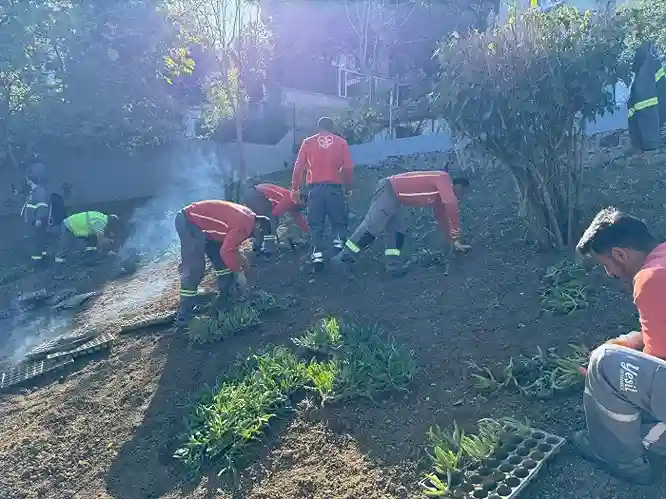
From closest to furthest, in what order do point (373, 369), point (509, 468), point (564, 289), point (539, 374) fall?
1. point (509, 468)
2. point (539, 374)
3. point (373, 369)
4. point (564, 289)

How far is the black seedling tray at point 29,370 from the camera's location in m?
6.84

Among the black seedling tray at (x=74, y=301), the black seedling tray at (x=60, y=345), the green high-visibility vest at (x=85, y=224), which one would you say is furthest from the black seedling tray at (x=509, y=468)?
the green high-visibility vest at (x=85, y=224)

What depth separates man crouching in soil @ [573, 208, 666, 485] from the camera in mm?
3061

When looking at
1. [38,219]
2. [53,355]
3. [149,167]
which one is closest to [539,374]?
[53,355]

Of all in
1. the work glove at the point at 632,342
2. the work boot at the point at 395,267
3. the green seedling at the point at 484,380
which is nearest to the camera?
the work glove at the point at 632,342

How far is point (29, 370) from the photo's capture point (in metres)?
7.07

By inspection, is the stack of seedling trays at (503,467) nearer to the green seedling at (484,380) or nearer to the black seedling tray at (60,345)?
the green seedling at (484,380)

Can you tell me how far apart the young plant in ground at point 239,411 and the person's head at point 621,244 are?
2675mm

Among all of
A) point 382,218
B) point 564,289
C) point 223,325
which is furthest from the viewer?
point 382,218

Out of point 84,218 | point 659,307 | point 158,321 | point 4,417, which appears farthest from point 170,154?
point 659,307

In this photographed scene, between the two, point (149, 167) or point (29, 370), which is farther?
point (149, 167)

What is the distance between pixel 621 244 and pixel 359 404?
2.30 meters

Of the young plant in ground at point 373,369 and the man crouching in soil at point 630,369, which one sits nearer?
the man crouching in soil at point 630,369

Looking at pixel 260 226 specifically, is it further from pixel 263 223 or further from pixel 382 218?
pixel 382 218
